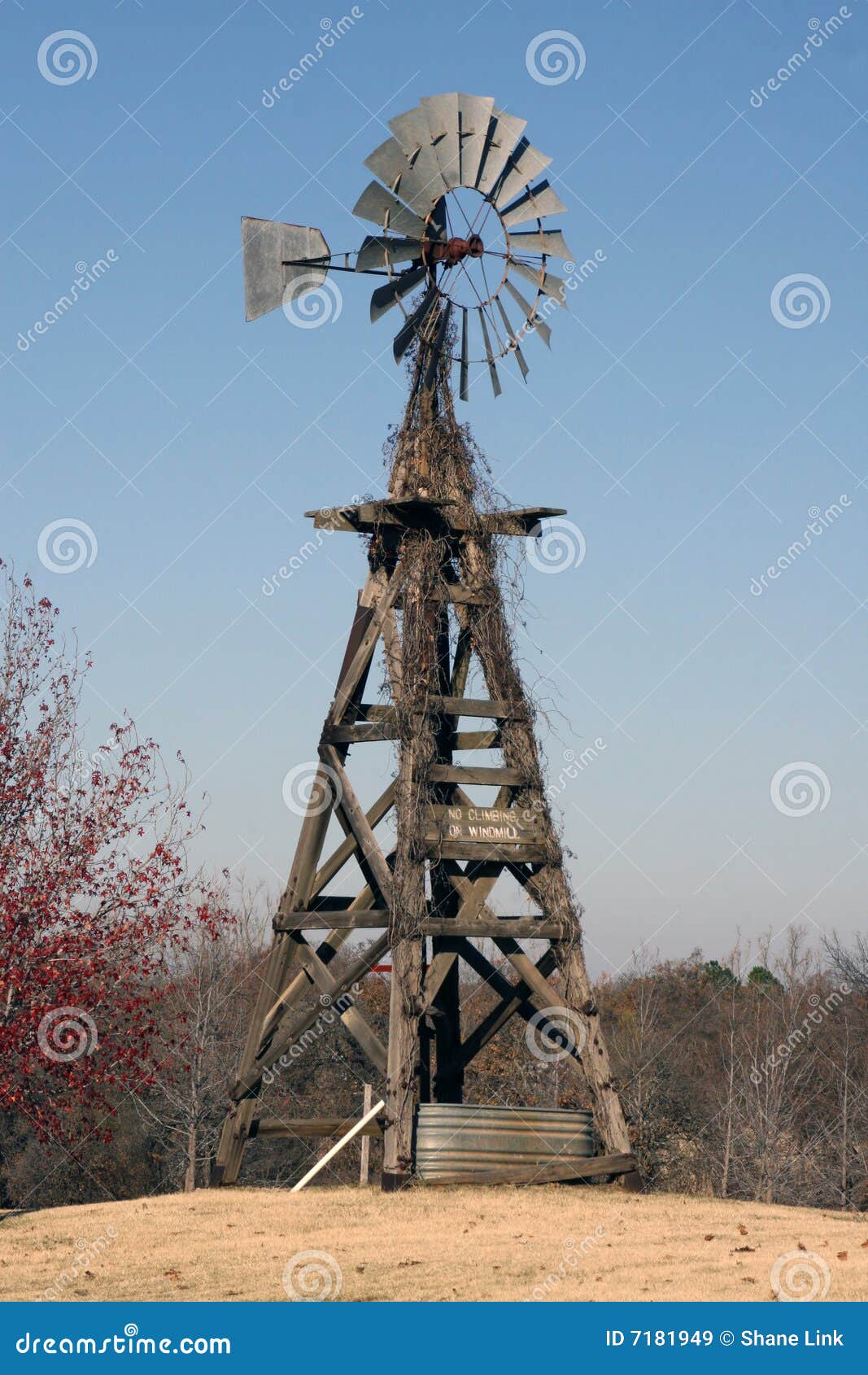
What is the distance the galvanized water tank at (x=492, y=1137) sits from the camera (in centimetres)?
1562

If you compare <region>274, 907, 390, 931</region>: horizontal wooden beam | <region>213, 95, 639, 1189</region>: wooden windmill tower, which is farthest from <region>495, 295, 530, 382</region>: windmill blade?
<region>274, 907, 390, 931</region>: horizontal wooden beam

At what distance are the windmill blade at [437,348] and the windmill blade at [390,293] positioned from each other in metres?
0.55

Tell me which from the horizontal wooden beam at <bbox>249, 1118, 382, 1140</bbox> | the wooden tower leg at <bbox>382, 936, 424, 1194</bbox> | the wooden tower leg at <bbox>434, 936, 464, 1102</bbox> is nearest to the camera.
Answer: the wooden tower leg at <bbox>382, 936, 424, 1194</bbox>

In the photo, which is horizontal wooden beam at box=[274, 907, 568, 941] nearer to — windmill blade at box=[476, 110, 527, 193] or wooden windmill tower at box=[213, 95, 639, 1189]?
wooden windmill tower at box=[213, 95, 639, 1189]

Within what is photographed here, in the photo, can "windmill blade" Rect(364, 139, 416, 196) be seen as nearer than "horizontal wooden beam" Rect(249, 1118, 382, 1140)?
No

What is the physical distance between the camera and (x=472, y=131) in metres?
17.7

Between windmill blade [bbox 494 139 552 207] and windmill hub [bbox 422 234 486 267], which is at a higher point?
windmill blade [bbox 494 139 552 207]

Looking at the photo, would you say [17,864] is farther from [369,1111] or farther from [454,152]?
[454,152]

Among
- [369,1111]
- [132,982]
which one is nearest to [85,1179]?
[132,982]

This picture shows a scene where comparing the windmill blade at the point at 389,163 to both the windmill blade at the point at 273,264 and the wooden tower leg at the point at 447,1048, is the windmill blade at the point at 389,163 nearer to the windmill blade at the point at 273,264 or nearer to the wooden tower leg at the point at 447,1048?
the windmill blade at the point at 273,264

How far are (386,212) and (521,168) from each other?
5.71ft

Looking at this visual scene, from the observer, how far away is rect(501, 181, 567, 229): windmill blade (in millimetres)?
18016

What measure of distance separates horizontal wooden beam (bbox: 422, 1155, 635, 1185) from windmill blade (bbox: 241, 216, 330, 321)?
1041cm

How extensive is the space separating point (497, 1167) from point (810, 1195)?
28.3 metres
